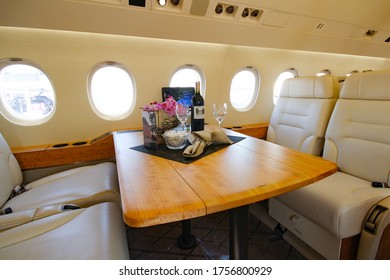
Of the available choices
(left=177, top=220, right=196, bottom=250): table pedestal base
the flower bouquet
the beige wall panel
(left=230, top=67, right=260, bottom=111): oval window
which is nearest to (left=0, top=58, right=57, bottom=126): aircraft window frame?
the beige wall panel

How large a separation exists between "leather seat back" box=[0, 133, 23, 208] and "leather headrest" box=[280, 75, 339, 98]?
2.73m

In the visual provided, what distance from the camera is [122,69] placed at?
2232mm

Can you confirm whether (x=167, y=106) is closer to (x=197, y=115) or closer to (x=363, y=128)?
(x=197, y=115)

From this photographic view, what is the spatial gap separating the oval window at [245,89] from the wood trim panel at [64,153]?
1.88 m

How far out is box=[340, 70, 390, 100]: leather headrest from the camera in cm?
145

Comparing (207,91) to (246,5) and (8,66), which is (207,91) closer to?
(246,5)

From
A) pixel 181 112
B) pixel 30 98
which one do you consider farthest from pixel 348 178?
pixel 30 98

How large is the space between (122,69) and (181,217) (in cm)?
214

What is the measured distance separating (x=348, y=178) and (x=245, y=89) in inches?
78.6

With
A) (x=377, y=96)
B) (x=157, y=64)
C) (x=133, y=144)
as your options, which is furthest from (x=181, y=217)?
(x=157, y=64)

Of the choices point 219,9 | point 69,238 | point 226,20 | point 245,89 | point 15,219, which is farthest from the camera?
point 245,89

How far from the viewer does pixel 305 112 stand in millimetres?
1983
